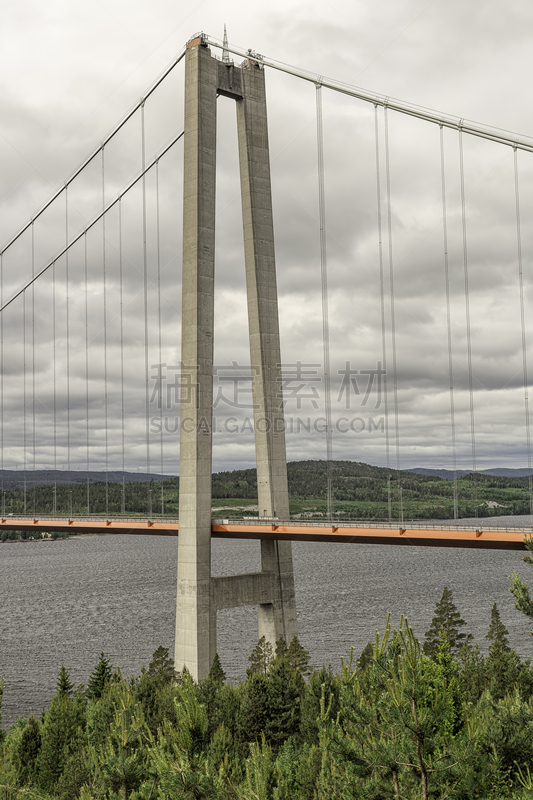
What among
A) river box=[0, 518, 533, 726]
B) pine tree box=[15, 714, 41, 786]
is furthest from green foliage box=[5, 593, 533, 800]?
river box=[0, 518, 533, 726]

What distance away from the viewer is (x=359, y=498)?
112 meters

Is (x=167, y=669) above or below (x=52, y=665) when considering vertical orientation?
above

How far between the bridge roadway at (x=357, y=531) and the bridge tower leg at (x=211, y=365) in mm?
1465

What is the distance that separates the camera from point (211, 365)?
32625 mm

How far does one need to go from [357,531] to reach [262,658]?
833cm

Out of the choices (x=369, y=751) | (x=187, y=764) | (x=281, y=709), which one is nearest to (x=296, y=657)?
(x=281, y=709)

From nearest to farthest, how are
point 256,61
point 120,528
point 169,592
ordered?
point 256,61 < point 120,528 < point 169,592

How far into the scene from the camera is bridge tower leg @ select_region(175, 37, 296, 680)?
3173cm

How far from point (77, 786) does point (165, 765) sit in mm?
14356

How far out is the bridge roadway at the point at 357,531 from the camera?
2412 cm

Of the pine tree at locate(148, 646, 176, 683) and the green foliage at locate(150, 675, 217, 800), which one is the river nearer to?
the pine tree at locate(148, 646, 176, 683)

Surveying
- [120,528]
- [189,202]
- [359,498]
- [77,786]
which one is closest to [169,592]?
[359,498]

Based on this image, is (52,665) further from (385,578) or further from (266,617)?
(385,578)

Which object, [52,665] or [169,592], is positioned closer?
[52,665]
